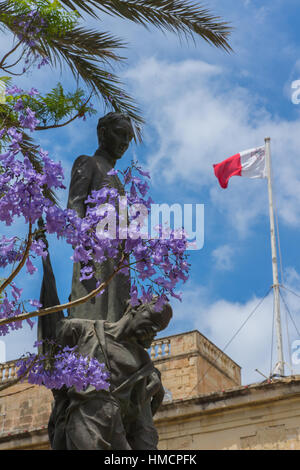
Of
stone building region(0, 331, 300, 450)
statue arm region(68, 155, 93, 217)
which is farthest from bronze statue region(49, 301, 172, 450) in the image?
stone building region(0, 331, 300, 450)

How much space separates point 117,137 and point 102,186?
0.70 m

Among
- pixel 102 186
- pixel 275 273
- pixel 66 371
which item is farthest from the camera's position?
pixel 275 273

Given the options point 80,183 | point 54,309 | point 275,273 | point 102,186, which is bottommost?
point 54,309

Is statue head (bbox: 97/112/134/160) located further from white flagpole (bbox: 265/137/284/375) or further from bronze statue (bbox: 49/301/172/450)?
white flagpole (bbox: 265/137/284/375)

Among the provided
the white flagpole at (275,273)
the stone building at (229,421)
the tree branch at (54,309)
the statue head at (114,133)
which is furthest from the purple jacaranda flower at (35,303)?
the white flagpole at (275,273)

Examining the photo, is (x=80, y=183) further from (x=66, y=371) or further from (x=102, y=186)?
(x=66, y=371)

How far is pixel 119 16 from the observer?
973 centimetres

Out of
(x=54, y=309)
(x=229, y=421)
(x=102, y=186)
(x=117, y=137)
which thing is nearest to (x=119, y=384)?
(x=54, y=309)

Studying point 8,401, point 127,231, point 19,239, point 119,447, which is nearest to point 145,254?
point 127,231

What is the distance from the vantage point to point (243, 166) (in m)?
25.8

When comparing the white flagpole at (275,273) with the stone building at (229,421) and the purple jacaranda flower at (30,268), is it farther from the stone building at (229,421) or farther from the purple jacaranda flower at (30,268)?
the purple jacaranda flower at (30,268)

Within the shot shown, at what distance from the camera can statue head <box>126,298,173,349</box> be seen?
19.6 feet

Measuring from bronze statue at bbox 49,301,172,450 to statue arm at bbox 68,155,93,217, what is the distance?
3.42ft

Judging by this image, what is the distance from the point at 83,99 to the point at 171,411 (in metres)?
12.8
